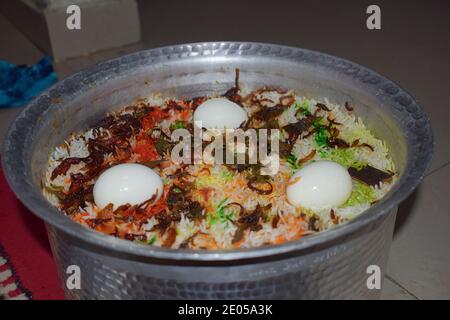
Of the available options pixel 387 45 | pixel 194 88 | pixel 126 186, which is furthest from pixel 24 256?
pixel 387 45

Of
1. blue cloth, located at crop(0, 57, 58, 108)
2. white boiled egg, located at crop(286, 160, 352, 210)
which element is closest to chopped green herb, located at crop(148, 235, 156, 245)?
white boiled egg, located at crop(286, 160, 352, 210)

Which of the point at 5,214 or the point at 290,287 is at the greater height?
the point at 5,214

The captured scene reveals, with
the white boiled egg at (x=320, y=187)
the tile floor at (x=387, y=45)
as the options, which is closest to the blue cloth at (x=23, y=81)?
the tile floor at (x=387, y=45)

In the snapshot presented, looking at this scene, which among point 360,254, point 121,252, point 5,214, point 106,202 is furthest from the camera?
point 5,214

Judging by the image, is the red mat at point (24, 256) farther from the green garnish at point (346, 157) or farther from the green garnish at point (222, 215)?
the green garnish at point (346, 157)

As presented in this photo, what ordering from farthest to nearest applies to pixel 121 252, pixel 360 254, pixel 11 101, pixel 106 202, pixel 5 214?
pixel 11 101 < pixel 5 214 < pixel 106 202 < pixel 360 254 < pixel 121 252
